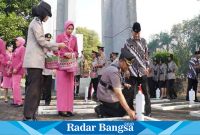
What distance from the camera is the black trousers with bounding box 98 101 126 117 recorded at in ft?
23.9

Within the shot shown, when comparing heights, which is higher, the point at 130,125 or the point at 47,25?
the point at 47,25

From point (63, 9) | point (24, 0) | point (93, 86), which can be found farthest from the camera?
point (24, 0)

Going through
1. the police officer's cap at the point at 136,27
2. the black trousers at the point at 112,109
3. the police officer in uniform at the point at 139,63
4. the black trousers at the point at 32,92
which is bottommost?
the black trousers at the point at 112,109

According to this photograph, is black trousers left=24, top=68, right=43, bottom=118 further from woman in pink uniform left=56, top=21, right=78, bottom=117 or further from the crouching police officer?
woman in pink uniform left=56, top=21, right=78, bottom=117

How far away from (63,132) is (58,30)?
16490 millimetres

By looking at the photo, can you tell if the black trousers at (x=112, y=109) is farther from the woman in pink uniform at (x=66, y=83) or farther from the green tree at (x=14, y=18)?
the green tree at (x=14, y=18)

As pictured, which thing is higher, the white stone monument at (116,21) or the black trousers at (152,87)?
the white stone monument at (116,21)

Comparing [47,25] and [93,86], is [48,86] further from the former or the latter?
[47,25]

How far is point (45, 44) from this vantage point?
6.97 metres

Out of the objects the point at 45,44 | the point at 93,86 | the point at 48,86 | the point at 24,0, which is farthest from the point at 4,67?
the point at 24,0

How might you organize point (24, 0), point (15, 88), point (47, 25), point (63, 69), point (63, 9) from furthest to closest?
point (24, 0), point (47, 25), point (63, 9), point (15, 88), point (63, 69)

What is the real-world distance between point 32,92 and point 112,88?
1.34m

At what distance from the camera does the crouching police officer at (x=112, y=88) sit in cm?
653

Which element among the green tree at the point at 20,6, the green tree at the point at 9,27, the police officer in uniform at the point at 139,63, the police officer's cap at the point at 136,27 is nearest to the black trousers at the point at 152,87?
the police officer in uniform at the point at 139,63
